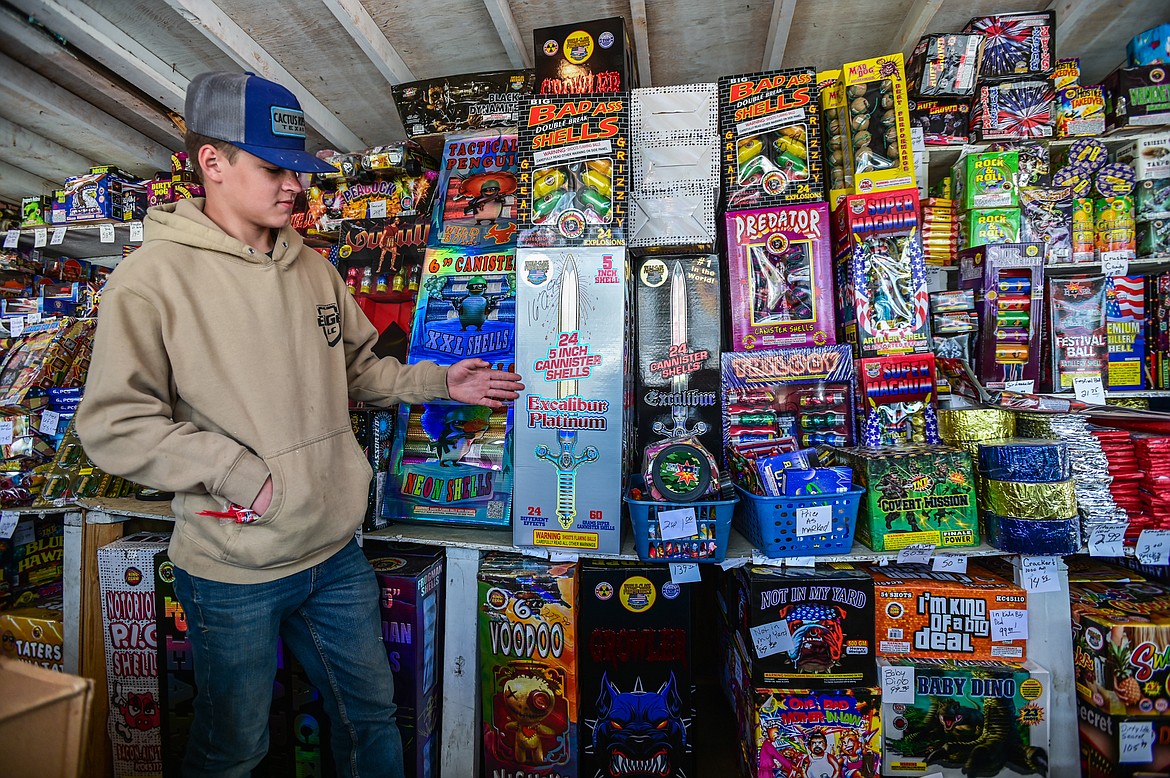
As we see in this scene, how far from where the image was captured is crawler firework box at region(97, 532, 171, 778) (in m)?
2.38

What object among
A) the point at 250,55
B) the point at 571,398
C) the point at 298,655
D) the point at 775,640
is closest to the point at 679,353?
the point at 571,398

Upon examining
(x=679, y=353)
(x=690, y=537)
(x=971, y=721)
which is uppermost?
(x=679, y=353)

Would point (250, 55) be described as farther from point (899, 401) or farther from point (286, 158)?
point (899, 401)

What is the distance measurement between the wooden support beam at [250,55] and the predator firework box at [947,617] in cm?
360

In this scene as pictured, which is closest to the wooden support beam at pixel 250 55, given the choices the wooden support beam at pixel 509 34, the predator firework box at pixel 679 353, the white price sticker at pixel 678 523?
the wooden support beam at pixel 509 34

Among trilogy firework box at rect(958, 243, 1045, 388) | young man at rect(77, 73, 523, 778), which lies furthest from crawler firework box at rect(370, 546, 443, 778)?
trilogy firework box at rect(958, 243, 1045, 388)

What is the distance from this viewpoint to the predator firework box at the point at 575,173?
89.5 inches

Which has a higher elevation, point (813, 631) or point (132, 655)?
point (813, 631)

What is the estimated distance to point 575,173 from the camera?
2322 millimetres

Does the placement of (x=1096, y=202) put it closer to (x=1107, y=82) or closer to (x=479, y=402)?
(x=1107, y=82)

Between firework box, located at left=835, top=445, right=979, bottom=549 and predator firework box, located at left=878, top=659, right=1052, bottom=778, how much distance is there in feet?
1.54

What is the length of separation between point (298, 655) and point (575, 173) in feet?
6.63

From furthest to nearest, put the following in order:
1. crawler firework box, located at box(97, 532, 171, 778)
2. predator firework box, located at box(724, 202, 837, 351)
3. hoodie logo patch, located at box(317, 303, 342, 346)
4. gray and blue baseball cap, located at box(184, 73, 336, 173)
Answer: predator firework box, located at box(724, 202, 837, 351) → crawler firework box, located at box(97, 532, 171, 778) → hoodie logo patch, located at box(317, 303, 342, 346) → gray and blue baseball cap, located at box(184, 73, 336, 173)

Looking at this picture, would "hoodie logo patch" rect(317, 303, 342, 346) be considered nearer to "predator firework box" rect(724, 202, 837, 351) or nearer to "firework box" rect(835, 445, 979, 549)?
"predator firework box" rect(724, 202, 837, 351)
